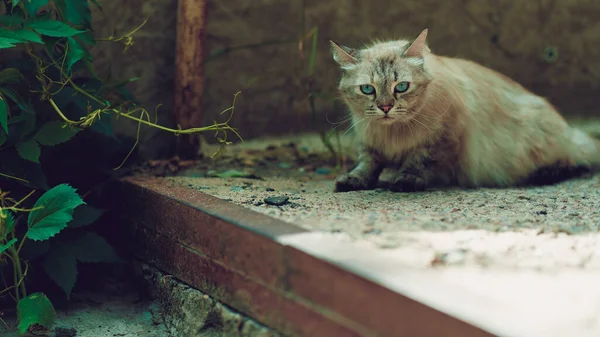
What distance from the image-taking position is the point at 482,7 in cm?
528

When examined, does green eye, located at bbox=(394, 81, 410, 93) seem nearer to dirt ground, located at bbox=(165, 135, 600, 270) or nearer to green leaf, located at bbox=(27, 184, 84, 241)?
dirt ground, located at bbox=(165, 135, 600, 270)

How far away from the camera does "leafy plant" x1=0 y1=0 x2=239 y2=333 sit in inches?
115

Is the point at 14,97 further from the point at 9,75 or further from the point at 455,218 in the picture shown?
the point at 455,218

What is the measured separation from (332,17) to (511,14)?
1457 mm

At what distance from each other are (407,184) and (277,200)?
721 mm

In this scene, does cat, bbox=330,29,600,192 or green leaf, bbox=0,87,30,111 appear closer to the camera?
green leaf, bbox=0,87,30,111

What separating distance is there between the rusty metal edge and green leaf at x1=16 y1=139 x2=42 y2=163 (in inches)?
22.5

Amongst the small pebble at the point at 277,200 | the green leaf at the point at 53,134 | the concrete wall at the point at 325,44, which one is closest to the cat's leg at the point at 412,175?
the small pebble at the point at 277,200

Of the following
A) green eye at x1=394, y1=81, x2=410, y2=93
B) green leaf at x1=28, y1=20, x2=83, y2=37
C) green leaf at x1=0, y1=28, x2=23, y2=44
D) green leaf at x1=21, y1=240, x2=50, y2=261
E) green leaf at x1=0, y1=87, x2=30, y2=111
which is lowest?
green leaf at x1=21, y1=240, x2=50, y2=261

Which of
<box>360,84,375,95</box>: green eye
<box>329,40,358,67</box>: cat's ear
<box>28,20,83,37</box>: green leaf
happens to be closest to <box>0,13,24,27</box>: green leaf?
<box>28,20,83,37</box>: green leaf

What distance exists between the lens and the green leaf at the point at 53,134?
3.14m

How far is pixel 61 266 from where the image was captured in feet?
10.5

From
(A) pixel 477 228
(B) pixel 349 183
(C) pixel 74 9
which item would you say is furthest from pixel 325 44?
(A) pixel 477 228

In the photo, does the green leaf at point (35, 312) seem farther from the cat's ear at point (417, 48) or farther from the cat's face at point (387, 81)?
the cat's ear at point (417, 48)
